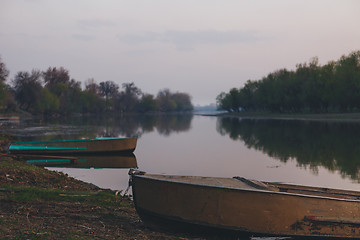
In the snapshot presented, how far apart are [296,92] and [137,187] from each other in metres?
88.7

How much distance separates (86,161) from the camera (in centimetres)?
2327

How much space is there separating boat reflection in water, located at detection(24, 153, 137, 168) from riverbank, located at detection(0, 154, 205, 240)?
8671mm

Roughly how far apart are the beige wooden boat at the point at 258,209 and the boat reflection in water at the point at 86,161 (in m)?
13.6

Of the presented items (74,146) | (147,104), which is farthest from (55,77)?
(74,146)

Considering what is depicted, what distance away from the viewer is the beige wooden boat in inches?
312

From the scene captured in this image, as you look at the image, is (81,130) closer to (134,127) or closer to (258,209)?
(134,127)

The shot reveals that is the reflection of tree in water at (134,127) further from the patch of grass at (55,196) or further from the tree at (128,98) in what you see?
the tree at (128,98)

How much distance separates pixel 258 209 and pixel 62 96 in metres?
141

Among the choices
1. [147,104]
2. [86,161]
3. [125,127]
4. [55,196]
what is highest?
[147,104]

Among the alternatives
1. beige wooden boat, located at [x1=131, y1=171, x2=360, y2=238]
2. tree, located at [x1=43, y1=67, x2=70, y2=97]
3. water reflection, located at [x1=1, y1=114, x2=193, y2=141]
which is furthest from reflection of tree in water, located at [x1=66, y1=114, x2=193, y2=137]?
tree, located at [x1=43, y1=67, x2=70, y2=97]

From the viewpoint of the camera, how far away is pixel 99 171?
19.7m

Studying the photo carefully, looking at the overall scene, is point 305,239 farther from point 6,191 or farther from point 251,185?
point 6,191

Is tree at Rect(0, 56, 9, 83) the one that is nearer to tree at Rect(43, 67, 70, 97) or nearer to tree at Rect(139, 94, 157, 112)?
tree at Rect(43, 67, 70, 97)

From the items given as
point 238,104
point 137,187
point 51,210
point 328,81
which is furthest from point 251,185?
point 238,104
